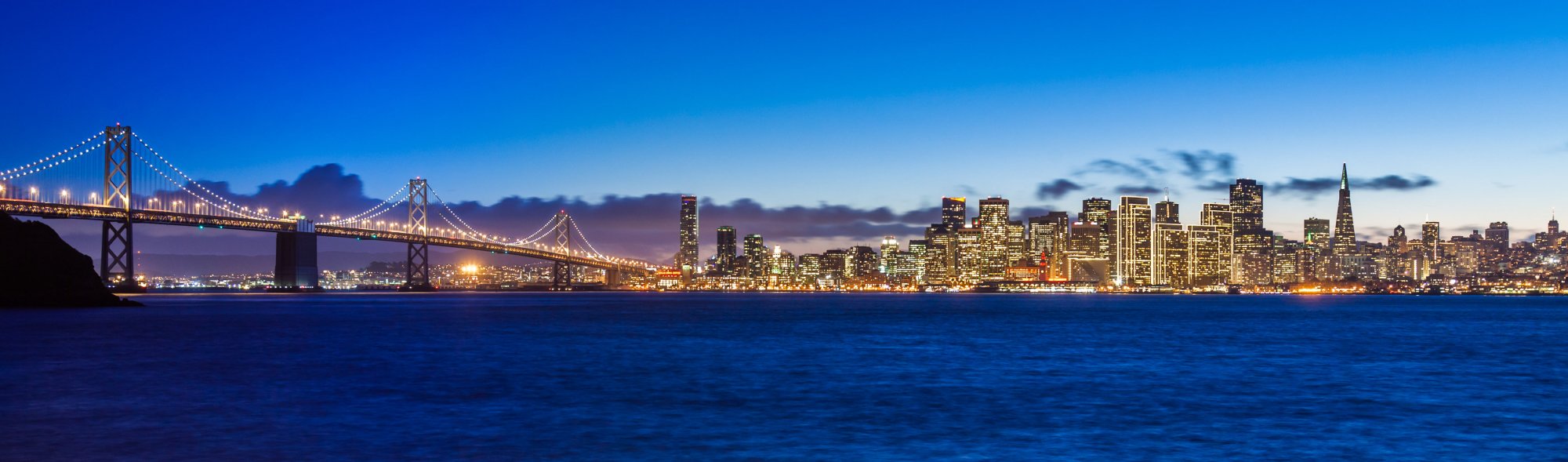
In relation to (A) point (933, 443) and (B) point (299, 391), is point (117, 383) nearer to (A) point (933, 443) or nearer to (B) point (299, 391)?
(B) point (299, 391)

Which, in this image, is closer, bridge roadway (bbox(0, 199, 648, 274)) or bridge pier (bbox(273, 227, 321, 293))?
bridge roadway (bbox(0, 199, 648, 274))

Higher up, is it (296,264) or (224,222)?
(224,222)

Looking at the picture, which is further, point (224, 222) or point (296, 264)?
point (296, 264)

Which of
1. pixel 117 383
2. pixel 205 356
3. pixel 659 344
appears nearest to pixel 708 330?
pixel 659 344

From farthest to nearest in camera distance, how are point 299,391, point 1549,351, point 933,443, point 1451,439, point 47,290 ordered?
point 47,290, point 1549,351, point 299,391, point 1451,439, point 933,443
